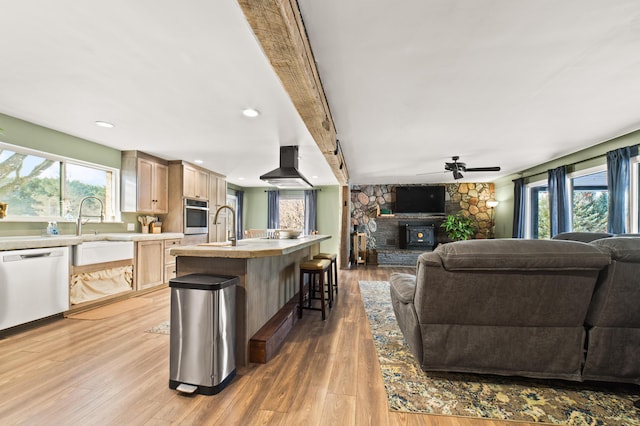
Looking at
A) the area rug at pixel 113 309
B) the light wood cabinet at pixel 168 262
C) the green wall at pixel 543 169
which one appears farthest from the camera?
the light wood cabinet at pixel 168 262

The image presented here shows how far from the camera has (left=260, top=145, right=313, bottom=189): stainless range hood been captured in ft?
13.2

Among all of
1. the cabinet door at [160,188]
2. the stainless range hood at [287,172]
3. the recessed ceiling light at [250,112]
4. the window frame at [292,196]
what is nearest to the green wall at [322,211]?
the window frame at [292,196]

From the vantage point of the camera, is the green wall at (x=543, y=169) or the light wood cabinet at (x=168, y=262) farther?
the light wood cabinet at (x=168, y=262)

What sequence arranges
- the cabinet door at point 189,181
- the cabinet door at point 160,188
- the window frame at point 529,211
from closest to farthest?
the cabinet door at point 160,188
the cabinet door at point 189,181
the window frame at point 529,211

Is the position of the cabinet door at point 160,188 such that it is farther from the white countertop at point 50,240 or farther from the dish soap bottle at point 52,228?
the dish soap bottle at point 52,228

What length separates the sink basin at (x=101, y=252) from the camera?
344 centimetres

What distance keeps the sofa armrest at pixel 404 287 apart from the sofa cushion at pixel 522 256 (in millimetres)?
432

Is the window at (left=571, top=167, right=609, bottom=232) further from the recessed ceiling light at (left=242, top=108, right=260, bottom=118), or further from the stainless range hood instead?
the recessed ceiling light at (left=242, top=108, right=260, bottom=118)

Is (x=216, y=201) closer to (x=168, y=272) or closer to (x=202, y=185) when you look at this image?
(x=202, y=185)

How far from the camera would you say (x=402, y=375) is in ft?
6.66

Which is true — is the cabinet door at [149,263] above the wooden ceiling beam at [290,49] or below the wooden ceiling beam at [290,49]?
below

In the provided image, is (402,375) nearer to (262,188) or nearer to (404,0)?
(404,0)

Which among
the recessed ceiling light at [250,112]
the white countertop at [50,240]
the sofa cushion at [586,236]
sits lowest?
the white countertop at [50,240]

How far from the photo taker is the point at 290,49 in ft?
5.31
